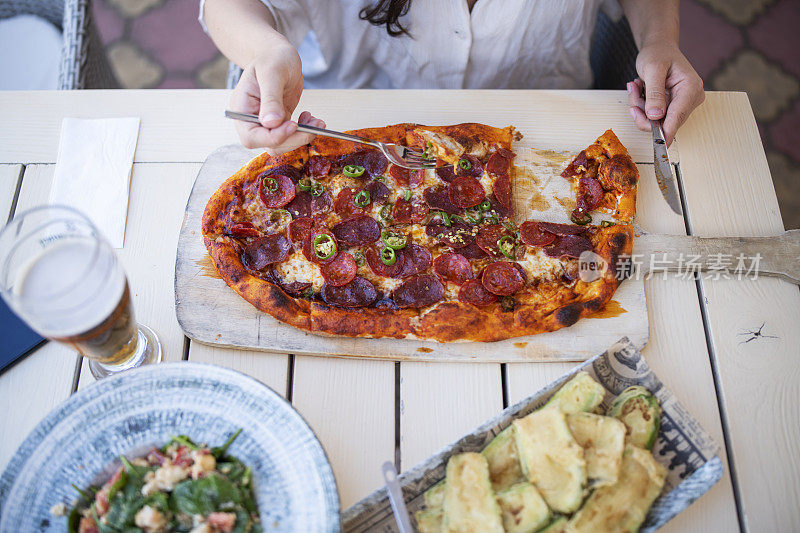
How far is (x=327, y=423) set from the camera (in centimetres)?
153

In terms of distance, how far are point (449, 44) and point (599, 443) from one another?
1436mm

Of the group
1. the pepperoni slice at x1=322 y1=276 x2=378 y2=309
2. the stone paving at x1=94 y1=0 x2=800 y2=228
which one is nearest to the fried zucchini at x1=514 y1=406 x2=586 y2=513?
the pepperoni slice at x1=322 y1=276 x2=378 y2=309

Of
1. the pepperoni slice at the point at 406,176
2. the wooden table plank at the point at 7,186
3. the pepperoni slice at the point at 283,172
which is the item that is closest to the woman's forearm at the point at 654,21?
the pepperoni slice at the point at 406,176

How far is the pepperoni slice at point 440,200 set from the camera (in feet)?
5.95

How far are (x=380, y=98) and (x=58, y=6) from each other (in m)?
1.40

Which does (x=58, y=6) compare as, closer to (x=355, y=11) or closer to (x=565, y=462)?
(x=355, y=11)

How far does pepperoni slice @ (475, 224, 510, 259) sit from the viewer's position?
1.73 m

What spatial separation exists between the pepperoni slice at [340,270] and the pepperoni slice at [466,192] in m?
0.37

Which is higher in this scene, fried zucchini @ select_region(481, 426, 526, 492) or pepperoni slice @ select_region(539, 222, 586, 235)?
pepperoni slice @ select_region(539, 222, 586, 235)

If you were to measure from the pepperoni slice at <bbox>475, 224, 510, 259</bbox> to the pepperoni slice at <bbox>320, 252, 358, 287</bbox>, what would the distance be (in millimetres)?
366

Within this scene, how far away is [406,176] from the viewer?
185 cm

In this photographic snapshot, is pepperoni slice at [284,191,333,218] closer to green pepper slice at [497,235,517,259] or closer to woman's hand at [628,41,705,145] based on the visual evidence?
green pepper slice at [497,235,517,259]

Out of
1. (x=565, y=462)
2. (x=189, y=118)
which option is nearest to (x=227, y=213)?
(x=189, y=118)

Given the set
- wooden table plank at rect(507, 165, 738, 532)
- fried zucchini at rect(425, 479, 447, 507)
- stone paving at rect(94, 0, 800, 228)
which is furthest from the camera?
stone paving at rect(94, 0, 800, 228)
